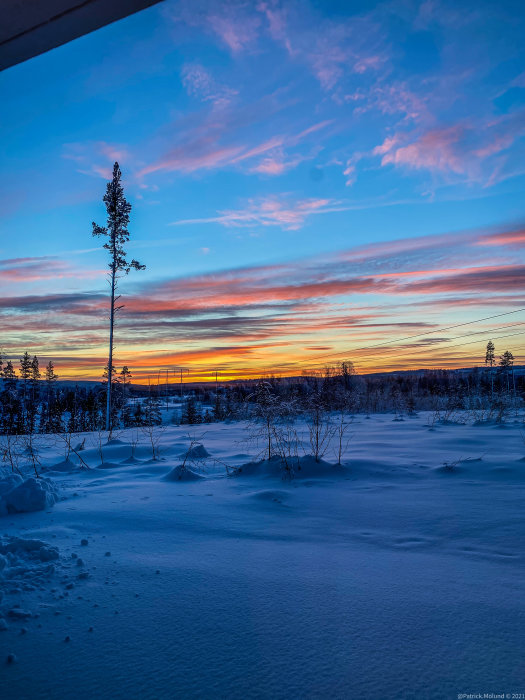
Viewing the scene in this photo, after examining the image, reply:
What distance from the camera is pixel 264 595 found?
1.92 meters

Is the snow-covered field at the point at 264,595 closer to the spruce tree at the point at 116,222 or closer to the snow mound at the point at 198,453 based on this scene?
the snow mound at the point at 198,453

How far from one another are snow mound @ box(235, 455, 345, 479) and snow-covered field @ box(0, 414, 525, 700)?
0.87 m

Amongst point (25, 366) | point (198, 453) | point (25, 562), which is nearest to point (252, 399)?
point (198, 453)

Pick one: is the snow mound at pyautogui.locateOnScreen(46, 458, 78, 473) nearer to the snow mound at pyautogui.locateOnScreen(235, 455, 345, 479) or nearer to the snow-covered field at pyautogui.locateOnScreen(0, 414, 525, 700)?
the snow-covered field at pyautogui.locateOnScreen(0, 414, 525, 700)

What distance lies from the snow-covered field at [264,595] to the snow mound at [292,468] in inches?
34.4

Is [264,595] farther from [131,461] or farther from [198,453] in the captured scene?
[131,461]

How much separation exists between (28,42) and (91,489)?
396 cm

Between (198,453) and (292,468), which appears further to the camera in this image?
(198,453)

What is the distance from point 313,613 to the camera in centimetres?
174

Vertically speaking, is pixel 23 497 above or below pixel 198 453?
above

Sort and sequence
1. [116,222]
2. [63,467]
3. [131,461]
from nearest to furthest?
[63,467] → [131,461] → [116,222]

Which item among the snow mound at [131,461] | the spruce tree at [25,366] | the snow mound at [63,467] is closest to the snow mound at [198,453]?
the snow mound at [131,461]

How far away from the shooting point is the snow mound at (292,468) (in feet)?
16.2

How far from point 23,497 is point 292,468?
2.96 metres
